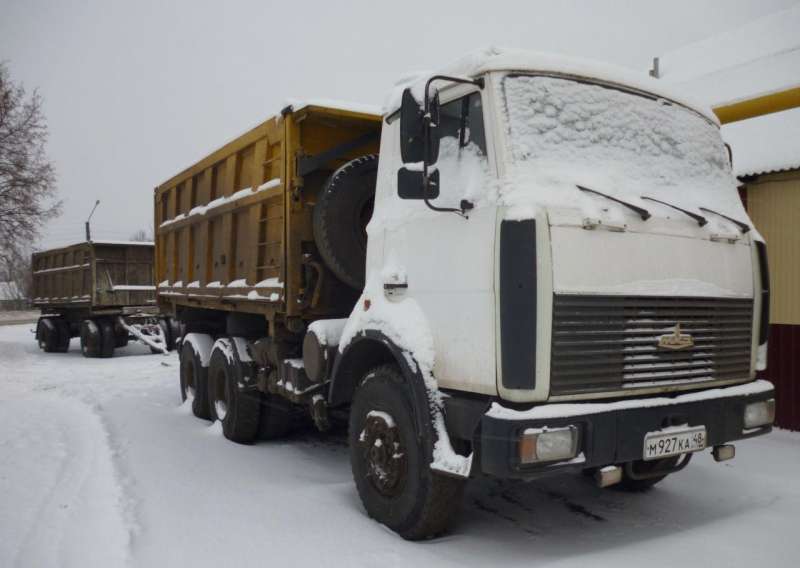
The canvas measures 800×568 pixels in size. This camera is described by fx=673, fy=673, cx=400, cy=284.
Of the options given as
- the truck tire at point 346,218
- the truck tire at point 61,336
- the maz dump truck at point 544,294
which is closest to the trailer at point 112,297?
the truck tire at point 61,336

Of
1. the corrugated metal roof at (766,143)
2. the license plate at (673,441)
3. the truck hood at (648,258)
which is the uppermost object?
the corrugated metal roof at (766,143)

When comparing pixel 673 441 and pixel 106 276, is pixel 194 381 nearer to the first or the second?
pixel 673 441

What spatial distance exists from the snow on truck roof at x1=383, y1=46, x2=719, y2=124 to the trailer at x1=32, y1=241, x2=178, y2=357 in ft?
45.5

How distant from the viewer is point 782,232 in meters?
6.94

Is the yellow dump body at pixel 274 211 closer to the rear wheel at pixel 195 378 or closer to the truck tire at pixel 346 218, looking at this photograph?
the truck tire at pixel 346 218

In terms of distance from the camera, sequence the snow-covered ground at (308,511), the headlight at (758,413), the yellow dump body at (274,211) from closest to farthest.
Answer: the snow-covered ground at (308,511), the headlight at (758,413), the yellow dump body at (274,211)

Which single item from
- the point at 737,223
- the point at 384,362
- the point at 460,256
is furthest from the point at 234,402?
the point at 737,223

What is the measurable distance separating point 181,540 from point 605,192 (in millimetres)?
3025

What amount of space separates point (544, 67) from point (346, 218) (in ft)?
6.52

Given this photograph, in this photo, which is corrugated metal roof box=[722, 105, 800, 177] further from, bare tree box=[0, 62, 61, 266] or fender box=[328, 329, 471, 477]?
bare tree box=[0, 62, 61, 266]

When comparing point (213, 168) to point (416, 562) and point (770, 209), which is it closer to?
point (416, 562)

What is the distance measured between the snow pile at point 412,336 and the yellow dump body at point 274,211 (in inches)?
44.6

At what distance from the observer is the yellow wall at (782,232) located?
22.4 feet

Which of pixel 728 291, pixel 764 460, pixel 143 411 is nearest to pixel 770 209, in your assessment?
pixel 764 460
